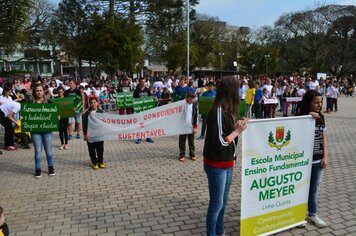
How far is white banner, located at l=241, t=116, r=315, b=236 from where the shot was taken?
3635 millimetres

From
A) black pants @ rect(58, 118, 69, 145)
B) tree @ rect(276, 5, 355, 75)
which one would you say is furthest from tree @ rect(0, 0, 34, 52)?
tree @ rect(276, 5, 355, 75)

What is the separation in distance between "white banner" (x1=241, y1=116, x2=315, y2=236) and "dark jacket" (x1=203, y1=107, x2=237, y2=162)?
0.57ft

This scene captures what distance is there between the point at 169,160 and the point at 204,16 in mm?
56219

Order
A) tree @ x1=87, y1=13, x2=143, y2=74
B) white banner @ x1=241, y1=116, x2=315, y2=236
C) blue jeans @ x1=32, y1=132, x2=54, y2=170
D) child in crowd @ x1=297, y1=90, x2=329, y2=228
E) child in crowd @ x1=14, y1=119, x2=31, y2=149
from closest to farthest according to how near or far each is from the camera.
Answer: white banner @ x1=241, y1=116, x2=315, y2=236, child in crowd @ x1=297, y1=90, x2=329, y2=228, blue jeans @ x1=32, y1=132, x2=54, y2=170, child in crowd @ x1=14, y1=119, x2=31, y2=149, tree @ x1=87, y1=13, x2=143, y2=74

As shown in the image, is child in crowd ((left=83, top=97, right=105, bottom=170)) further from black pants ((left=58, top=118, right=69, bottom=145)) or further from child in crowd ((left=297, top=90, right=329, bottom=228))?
child in crowd ((left=297, top=90, right=329, bottom=228))

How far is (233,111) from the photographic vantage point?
11.8 ft

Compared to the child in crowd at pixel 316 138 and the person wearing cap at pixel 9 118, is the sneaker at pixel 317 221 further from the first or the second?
the person wearing cap at pixel 9 118

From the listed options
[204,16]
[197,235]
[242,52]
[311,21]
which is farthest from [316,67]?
[197,235]

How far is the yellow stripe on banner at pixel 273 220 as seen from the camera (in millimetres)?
3802

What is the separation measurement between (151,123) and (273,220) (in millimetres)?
4548

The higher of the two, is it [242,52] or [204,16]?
[204,16]

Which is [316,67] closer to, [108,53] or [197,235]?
[108,53]

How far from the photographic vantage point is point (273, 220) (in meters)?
4.02

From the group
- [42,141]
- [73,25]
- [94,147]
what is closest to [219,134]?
[94,147]
